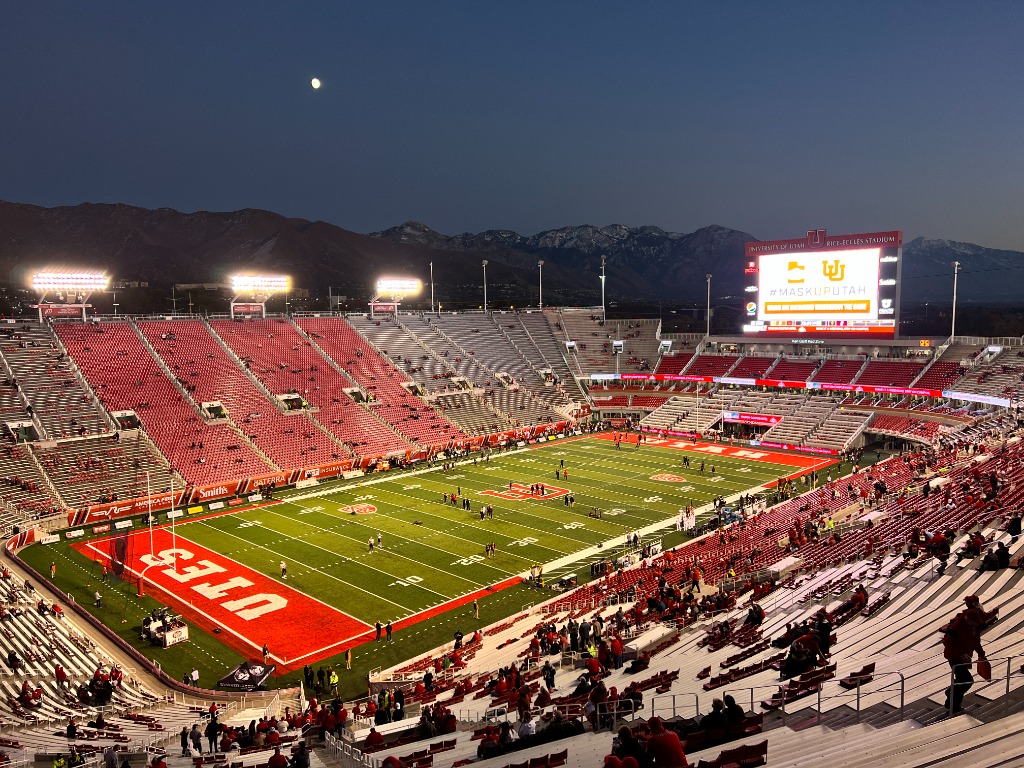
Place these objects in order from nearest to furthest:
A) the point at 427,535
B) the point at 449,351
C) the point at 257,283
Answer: the point at 427,535 → the point at 257,283 → the point at 449,351

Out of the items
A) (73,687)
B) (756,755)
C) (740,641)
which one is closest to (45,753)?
(73,687)

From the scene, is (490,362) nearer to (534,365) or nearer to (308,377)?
(534,365)

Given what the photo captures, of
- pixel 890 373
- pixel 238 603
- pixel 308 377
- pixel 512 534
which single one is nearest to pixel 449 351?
pixel 308 377

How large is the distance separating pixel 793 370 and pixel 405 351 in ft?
110

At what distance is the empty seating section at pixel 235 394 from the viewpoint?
47997 millimetres

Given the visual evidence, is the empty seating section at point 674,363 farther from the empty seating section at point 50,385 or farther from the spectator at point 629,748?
the spectator at point 629,748

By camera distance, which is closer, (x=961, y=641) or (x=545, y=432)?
(x=961, y=641)

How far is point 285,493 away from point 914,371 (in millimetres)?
46360

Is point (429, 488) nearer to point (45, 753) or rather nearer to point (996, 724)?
point (45, 753)

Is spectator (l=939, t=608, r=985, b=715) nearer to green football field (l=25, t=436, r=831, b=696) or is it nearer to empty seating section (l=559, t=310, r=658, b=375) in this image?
green football field (l=25, t=436, r=831, b=696)

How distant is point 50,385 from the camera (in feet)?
151

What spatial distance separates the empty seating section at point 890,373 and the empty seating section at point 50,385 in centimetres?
5351

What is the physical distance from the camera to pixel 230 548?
3272 cm

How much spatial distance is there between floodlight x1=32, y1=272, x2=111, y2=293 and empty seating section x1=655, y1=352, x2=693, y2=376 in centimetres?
4726
